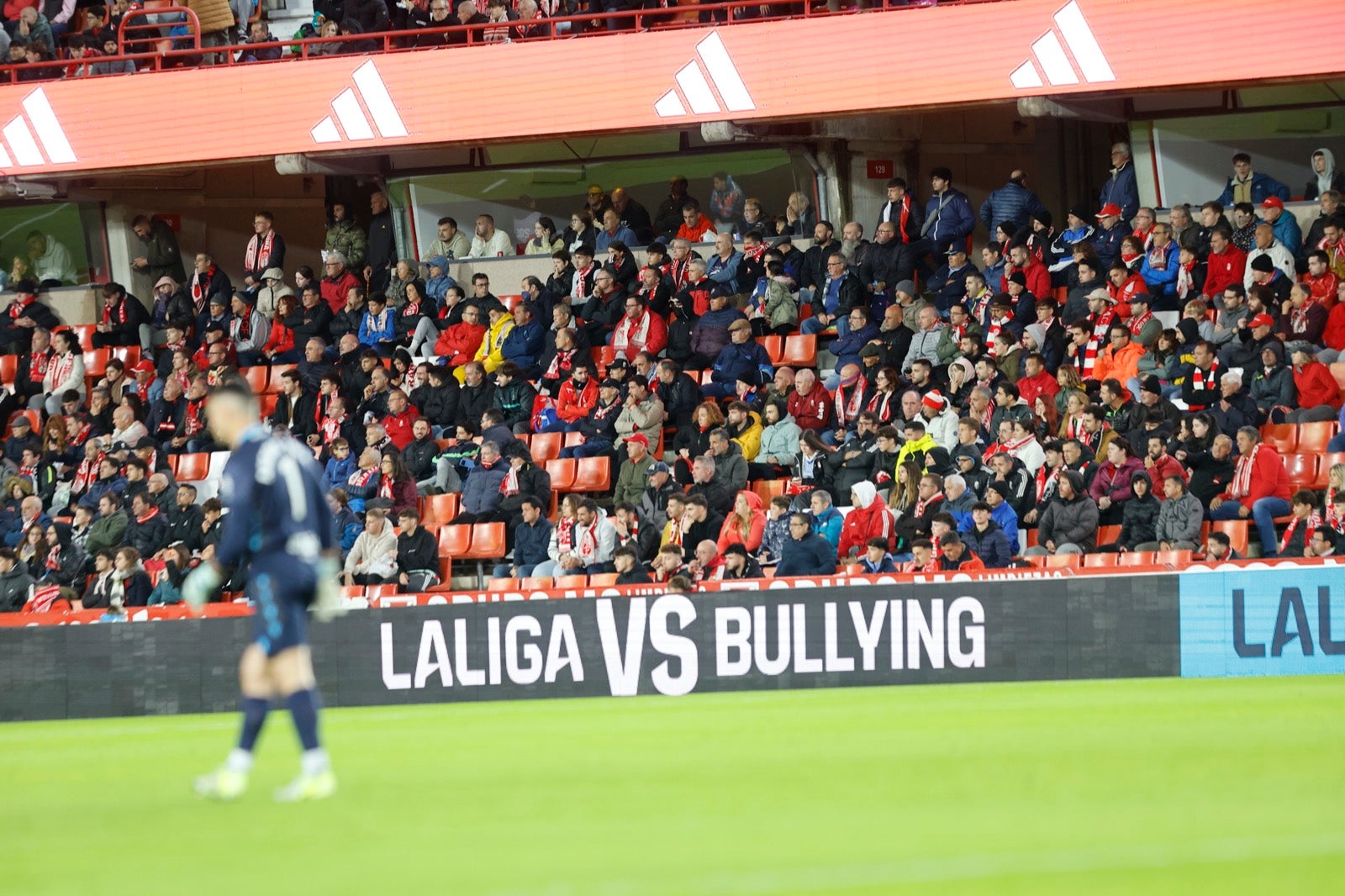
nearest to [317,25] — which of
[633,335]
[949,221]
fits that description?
[633,335]

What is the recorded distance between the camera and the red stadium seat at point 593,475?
17.6 m

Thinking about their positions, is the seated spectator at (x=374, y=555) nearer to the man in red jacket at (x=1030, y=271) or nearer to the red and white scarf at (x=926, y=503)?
the red and white scarf at (x=926, y=503)

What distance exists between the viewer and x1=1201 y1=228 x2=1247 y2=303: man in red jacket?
1661cm

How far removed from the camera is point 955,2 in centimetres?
1831

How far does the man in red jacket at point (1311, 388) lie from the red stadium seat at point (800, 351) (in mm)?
4880

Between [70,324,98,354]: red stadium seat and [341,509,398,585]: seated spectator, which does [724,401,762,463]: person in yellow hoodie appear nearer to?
[341,509,398,585]: seated spectator

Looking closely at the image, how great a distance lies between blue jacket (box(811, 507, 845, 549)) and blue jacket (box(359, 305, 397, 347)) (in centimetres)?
689

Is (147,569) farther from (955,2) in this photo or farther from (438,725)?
(955,2)

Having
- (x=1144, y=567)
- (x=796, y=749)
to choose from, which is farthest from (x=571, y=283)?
(x=796, y=749)

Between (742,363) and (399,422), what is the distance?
11.3 ft

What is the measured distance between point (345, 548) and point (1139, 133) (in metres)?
9.29

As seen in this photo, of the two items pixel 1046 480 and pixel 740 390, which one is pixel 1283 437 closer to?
pixel 1046 480

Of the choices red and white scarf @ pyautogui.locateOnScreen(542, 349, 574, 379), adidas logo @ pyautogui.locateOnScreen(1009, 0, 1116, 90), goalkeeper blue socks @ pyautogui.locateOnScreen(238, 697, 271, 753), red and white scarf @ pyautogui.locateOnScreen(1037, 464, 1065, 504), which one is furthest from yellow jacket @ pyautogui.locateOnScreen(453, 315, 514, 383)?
goalkeeper blue socks @ pyautogui.locateOnScreen(238, 697, 271, 753)

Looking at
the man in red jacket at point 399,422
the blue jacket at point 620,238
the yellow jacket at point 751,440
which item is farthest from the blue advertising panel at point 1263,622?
the blue jacket at point 620,238
